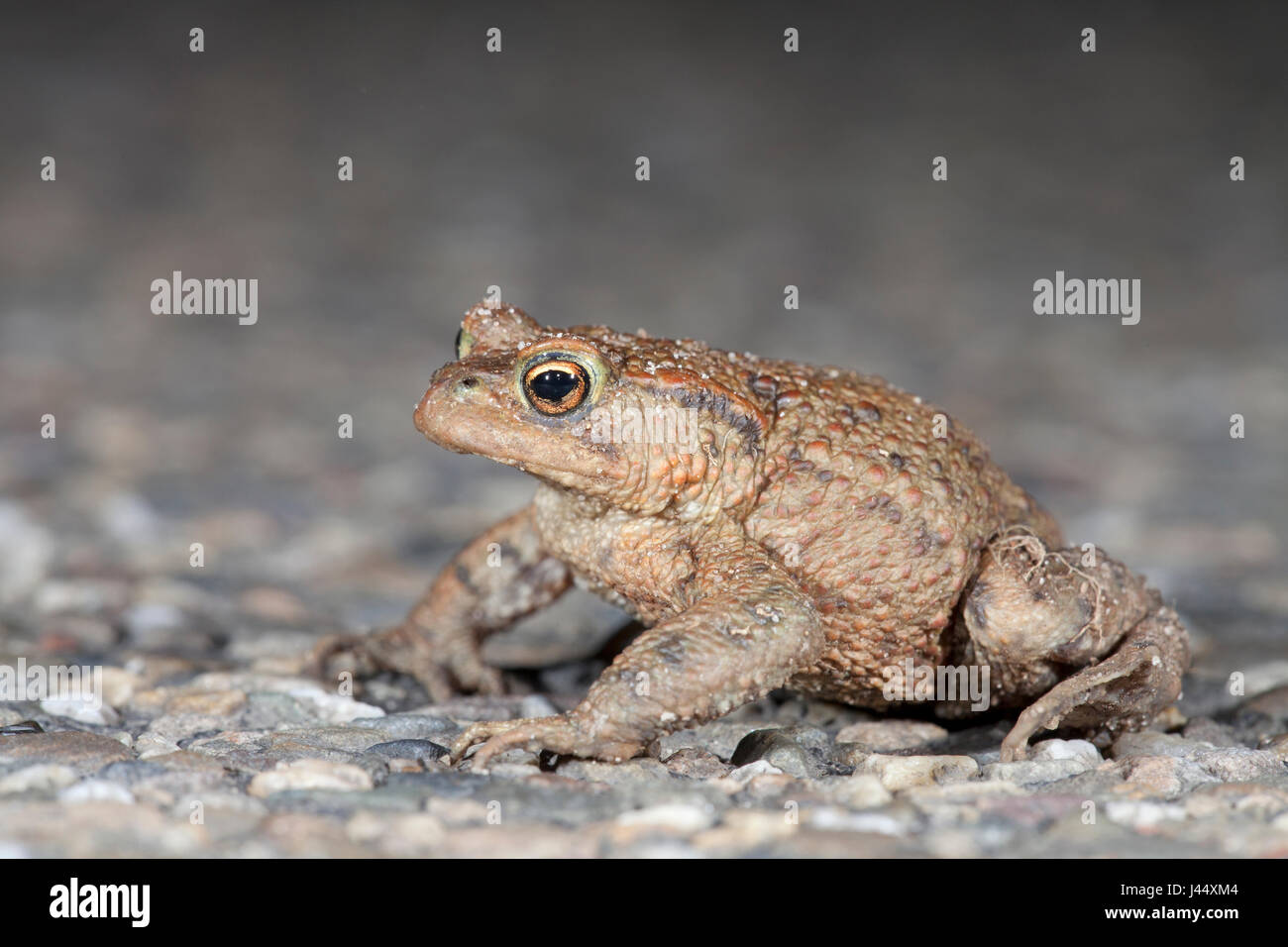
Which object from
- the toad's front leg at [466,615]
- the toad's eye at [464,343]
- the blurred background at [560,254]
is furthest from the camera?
the blurred background at [560,254]

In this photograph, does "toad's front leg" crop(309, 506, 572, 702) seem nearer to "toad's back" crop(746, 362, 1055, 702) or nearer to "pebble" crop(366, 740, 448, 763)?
"pebble" crop(366, 740, 448, 763)

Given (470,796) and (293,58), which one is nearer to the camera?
(470,796)

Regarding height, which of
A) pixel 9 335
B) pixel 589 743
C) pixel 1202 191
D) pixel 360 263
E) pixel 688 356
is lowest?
pixel 589 743

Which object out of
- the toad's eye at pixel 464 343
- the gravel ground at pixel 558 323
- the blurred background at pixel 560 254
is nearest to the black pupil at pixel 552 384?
the toad's eye at pixel 464 343

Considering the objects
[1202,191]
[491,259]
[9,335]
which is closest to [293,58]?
[491,259]

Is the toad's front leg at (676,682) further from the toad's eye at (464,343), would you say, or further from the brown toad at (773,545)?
the toad's eye at (464,343)

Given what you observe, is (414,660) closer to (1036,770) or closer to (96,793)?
(96,793)

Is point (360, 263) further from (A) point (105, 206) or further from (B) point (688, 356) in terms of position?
(B) point (688, 356)
